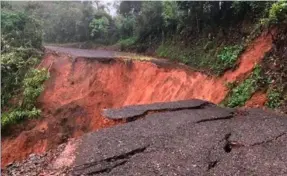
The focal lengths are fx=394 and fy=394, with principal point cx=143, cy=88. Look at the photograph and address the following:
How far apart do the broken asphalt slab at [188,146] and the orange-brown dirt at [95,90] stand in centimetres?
410

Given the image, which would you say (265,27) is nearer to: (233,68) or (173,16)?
(233,68)

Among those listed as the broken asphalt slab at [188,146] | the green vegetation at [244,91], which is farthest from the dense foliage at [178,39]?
the broken asphalt slab at [188,146]

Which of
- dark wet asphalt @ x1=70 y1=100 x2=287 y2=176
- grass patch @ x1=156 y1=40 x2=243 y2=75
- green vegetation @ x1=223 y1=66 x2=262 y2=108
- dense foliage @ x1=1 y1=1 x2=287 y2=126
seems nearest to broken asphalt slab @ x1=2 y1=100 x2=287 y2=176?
dark wet asphalt @ x1=70 y1=100 x2=287 y2=176

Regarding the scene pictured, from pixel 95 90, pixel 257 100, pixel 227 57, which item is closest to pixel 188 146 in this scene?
pixel 257 100

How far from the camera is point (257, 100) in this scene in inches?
490

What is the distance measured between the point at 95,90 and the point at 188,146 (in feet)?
36.3

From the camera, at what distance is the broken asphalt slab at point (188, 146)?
7.47 meters

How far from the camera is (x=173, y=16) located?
23312mm

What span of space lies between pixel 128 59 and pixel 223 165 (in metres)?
13.2

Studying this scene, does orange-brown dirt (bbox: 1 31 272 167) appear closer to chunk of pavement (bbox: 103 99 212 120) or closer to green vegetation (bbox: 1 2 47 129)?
green vegetation (bbox: 1 2 47 129)

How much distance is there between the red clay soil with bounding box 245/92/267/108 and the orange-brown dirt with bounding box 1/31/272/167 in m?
1.66

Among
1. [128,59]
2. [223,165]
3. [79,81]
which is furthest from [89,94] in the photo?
[223,165]

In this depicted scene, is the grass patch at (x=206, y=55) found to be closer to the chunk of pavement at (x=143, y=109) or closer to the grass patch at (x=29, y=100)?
the chunk of pavement at (x=143, y=109)

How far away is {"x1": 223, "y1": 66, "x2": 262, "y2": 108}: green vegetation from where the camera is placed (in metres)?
12.9
